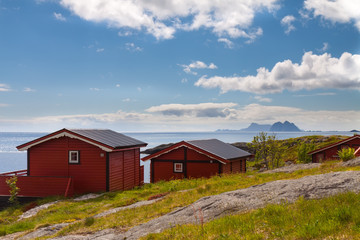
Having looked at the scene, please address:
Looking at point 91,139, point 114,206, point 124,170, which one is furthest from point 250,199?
point 124,170

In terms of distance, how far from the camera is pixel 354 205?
268 inches

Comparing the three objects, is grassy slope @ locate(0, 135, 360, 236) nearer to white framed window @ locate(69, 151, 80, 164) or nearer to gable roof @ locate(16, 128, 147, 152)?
gable roof @ locate(16, 128, 147, 152)

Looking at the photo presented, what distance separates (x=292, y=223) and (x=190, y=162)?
24.4 meters

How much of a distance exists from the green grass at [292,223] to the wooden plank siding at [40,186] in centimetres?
1860

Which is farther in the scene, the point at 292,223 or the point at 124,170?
the point at 124,170

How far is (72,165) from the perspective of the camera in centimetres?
2583

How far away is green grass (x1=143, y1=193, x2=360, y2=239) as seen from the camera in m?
5.90

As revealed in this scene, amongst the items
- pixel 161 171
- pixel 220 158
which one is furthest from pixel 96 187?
pixel 220 158

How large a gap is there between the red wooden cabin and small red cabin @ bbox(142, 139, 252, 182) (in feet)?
18.0

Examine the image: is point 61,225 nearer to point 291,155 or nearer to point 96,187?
point 96,187

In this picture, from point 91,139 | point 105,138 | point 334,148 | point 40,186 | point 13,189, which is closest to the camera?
point 13,189

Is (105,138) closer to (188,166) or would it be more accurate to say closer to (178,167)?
(178,167)

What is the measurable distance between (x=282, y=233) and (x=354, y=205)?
1.88 metres

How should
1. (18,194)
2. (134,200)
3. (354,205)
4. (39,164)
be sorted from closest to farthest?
(354,205) → (134,200) → (18,194) → (39,164)
